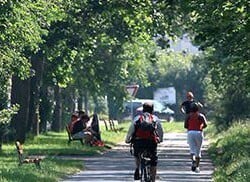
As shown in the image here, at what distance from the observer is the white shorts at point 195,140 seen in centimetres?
2648

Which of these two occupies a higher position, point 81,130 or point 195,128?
point 81,130

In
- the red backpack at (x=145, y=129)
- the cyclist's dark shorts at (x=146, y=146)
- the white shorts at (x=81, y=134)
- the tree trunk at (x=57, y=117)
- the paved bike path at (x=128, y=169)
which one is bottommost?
the paved bike path at (x=128, y=169)

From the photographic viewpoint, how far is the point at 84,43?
40938 millimetres

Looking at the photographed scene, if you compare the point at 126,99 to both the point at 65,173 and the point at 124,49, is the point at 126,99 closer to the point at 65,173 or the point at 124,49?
the point at 124,49

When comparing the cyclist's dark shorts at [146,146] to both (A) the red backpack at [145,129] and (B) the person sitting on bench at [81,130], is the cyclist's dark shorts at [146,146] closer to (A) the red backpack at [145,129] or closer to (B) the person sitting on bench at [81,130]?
(A) the red backpack at [145,129]

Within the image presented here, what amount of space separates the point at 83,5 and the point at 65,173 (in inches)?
566

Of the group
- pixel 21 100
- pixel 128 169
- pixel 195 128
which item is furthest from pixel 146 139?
pixel 21 100

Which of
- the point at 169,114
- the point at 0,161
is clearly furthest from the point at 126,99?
the point at 169,114

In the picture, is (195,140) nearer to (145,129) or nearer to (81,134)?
(145,129)

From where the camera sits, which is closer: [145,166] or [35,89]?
[145,166]

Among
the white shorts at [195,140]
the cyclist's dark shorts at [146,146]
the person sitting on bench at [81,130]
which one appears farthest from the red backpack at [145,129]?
the person sitting on bench at [81,130]

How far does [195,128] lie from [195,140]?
1.31ft

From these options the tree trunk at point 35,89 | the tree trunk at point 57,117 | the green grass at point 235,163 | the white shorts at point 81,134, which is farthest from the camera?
the tree trunk at point 57,117

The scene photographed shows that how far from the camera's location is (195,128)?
26.4m
